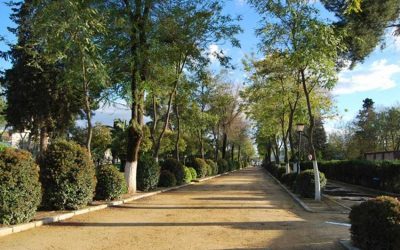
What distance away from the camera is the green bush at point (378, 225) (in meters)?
8.25

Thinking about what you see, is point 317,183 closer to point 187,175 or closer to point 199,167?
point 187,175

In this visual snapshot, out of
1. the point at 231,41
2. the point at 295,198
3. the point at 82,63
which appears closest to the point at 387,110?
the point at 231,41

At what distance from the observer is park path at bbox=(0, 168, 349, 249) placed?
32.1 ft

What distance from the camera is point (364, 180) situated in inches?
1211

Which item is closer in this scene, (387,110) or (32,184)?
(32,184)

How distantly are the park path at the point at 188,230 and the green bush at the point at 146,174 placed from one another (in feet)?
20.9

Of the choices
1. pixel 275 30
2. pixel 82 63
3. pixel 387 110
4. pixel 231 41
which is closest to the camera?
pixel 82 63

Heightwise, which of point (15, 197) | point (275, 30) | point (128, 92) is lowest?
point (15, 197)

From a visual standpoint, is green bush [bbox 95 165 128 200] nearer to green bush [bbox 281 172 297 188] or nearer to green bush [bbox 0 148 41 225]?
green bush [bbox 0 148 41 225]

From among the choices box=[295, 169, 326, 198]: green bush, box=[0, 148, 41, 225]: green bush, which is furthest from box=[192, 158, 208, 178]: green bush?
box=[0, 148, 41, 225]: green bush

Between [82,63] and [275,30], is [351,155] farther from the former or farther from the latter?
[82,63]

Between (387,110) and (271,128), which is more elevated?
(387,110)

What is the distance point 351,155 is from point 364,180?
150 ft

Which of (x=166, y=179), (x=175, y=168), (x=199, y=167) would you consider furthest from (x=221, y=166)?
(x=166, y=179)
